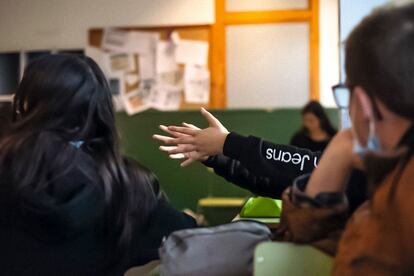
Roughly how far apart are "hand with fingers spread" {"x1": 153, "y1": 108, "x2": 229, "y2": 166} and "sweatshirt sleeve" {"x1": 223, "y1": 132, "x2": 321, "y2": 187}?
6 centimetres

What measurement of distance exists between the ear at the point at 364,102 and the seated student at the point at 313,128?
342cm

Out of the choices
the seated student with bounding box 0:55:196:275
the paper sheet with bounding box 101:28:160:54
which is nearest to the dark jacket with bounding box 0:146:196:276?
the seated student with bounding box 0:55:196:275

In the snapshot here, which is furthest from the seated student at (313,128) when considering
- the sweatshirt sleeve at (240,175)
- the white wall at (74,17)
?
the sweatshirt sleeve at (240,175)

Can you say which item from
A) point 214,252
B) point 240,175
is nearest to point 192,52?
point 240,175

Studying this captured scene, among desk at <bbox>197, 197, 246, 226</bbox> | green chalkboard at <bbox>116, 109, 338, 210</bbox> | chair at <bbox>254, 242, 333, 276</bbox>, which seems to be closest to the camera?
chair at <bbox>254, 242, 333, 276</bbox>

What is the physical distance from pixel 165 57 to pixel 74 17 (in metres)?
0.91

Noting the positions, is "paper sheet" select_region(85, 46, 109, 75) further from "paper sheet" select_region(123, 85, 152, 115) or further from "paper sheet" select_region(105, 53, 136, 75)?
"paper sheet" select_region(123, 85, 152, 115)

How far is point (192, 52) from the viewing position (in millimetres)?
4938

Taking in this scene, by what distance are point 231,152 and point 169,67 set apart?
12.1 feet

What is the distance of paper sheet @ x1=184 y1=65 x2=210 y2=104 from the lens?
194 inches

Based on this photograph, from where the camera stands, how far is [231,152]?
1.40 meters

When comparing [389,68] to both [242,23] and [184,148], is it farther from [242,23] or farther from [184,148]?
[242,23]

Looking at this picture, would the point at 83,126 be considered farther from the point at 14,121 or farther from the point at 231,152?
the point at 231,152

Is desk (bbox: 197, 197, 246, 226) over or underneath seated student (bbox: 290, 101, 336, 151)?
underneath
